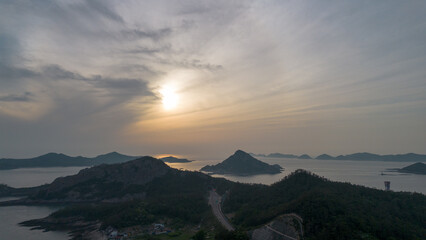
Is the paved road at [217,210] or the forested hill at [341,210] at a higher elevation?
the forested hill at [341,210]

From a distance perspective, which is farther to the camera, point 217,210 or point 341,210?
point 217,210

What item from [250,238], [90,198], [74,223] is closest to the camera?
[250,238]

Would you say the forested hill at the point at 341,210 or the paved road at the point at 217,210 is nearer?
the forested hill at the point at 341,210

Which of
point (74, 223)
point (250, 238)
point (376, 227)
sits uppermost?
point (376, 227)

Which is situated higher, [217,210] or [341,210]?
[341,210]

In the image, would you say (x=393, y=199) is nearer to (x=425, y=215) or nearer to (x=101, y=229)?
(x=425, y=215)

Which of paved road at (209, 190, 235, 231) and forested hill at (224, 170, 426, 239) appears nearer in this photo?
forested hill at (224, 170, 426, 239)

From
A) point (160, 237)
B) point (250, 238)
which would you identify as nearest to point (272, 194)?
point (250, 238)

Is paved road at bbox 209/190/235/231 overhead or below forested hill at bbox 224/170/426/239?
below
